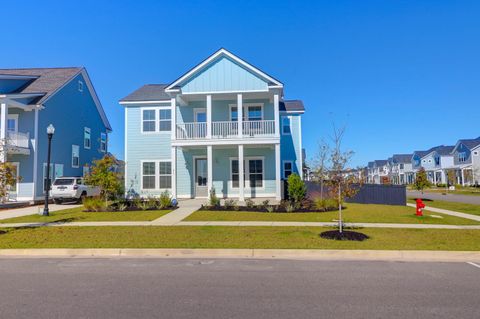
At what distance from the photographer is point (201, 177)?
20500 mm

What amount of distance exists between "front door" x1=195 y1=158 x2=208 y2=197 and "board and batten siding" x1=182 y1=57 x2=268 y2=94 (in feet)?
15.2

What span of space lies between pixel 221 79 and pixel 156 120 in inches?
215

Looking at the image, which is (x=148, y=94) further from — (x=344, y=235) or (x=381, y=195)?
(x=344, y=235)

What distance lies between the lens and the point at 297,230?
9742 mm

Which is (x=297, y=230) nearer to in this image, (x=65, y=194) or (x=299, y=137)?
(x=299, y=137)

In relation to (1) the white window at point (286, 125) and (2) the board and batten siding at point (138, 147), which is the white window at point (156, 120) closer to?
(2) the board and batten siding at point (138, 147)

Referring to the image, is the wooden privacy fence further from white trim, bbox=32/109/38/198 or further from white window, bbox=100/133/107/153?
white window, bbox=100/133/107/153

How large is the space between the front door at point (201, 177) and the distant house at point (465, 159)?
4262cm

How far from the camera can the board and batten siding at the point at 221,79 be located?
18.6m

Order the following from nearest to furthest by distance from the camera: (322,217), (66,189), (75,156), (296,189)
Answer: (322,217) < (296,189) < (66,189) < (75,156)

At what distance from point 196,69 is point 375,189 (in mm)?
12562

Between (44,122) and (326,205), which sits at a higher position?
(44,122)

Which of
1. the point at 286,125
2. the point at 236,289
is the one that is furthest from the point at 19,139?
the point at 236,289

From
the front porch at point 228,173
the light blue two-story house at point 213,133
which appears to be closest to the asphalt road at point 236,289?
the light blue two-story house at point 213,133
